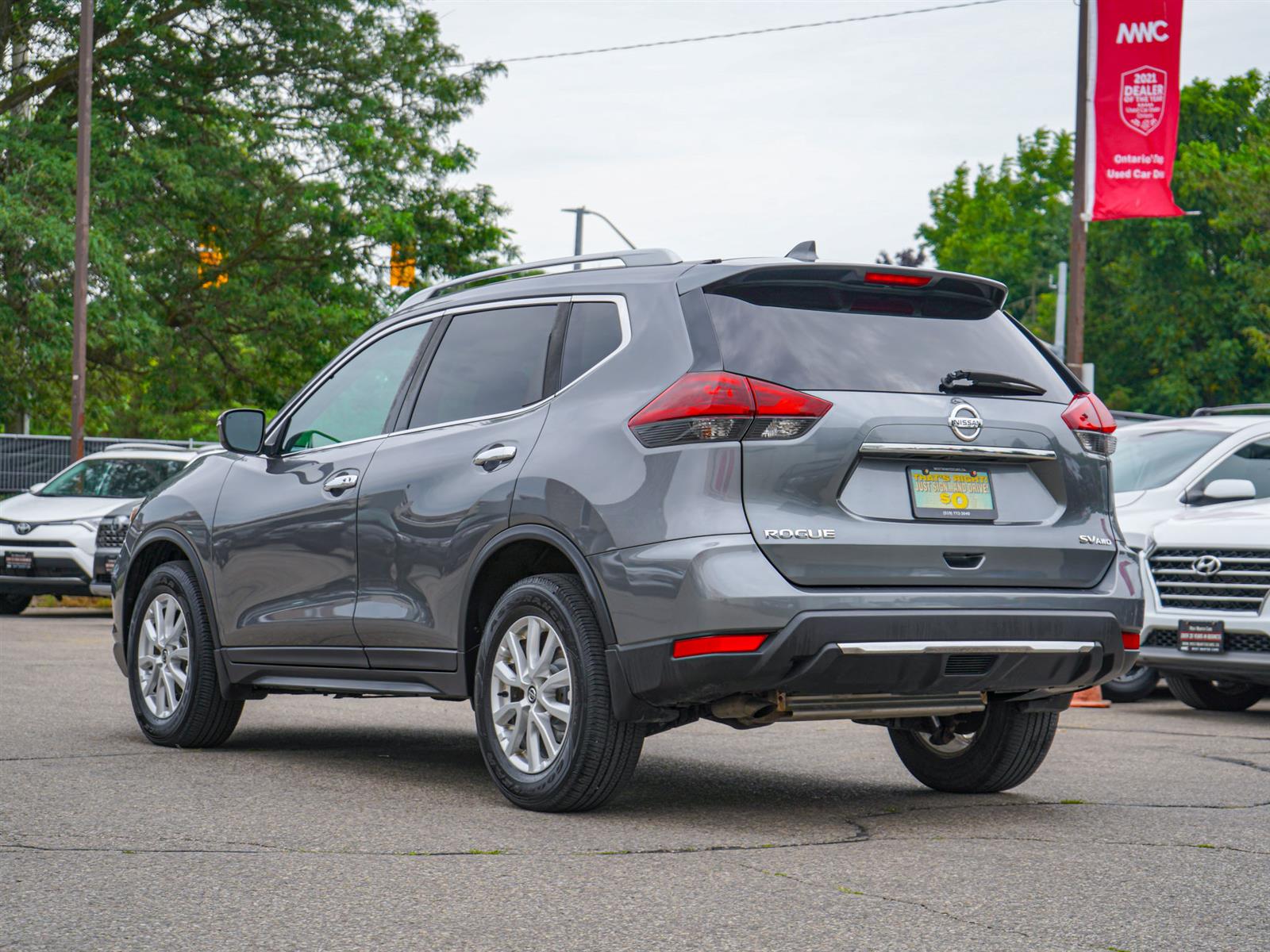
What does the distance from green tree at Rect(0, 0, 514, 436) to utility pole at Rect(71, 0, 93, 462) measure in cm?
156

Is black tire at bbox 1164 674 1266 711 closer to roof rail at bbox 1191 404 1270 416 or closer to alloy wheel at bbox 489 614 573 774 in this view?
roof rail at bbox 1191 404 1270 416

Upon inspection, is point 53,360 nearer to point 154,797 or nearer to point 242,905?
point 154,797

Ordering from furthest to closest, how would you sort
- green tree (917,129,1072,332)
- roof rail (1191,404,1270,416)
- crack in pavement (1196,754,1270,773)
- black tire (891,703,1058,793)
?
green tree (917,129,1072,332) → roof rail (1191,404,1270,416) → crack in pavement (1196,754,1270,773) → black tire (891,703,1058,793)

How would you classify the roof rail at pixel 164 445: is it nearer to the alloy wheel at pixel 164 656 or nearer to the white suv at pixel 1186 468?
the white suv at pixel 1186 468

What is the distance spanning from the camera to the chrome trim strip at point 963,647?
5.47m

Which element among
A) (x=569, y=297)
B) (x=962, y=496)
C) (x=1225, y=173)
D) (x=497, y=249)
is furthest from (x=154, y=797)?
(x=1225, y=173)

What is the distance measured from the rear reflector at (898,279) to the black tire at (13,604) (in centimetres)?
1492

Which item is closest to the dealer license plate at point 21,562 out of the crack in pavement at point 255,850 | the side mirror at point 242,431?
the side mirror at point 242,431

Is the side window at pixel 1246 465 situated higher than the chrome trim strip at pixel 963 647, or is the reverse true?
the side window at pixel 1246 465

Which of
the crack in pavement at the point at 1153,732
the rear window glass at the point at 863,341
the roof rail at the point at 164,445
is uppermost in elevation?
the rear window glass at the point at 863,341

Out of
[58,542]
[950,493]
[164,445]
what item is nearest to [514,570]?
[950,493]

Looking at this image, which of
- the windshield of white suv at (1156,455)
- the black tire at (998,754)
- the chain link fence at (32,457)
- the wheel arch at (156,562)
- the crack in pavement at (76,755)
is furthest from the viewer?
the chain link fence at (32,457)

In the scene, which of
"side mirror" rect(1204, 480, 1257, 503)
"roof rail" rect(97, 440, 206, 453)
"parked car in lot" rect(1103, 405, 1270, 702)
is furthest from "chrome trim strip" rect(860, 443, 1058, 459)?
"roof rail" rect(97, 440, 206, 453)

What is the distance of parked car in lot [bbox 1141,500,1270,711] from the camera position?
10.5m
